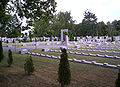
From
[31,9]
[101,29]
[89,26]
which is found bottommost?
[31,9]

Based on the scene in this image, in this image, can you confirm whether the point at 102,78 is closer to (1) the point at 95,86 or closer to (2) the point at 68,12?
(1) the point at 95,86

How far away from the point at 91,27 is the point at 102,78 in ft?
161

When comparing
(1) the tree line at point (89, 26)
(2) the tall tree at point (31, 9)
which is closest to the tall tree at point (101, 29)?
(1) the tree line at point (89, 26)

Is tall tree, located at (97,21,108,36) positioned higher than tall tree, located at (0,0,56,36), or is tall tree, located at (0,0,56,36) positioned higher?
tall tree, located at (97,21,108,36)

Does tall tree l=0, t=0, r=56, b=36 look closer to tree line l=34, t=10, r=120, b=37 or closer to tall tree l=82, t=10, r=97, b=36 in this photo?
tree line l=34, t=10, r=120, b=37

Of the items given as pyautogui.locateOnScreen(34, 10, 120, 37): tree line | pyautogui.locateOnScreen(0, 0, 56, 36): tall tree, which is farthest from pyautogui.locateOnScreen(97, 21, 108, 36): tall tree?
pyautogui.locateOnScreen(0, 0, 56, 36): tall tree

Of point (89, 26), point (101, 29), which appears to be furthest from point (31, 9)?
point (101, 29)

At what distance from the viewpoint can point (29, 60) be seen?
18.9ft

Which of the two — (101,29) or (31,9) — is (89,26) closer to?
(101,29)

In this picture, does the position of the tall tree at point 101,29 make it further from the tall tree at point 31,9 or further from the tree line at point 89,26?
the tall tree at point 31,9

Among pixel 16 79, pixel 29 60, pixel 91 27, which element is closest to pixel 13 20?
pixel 29 60

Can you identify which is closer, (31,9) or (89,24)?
(31,9)

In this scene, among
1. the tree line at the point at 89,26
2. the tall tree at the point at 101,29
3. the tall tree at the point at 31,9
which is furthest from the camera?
the tall tree at the point at 101,29

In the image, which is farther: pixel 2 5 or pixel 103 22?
pixel 103 22
